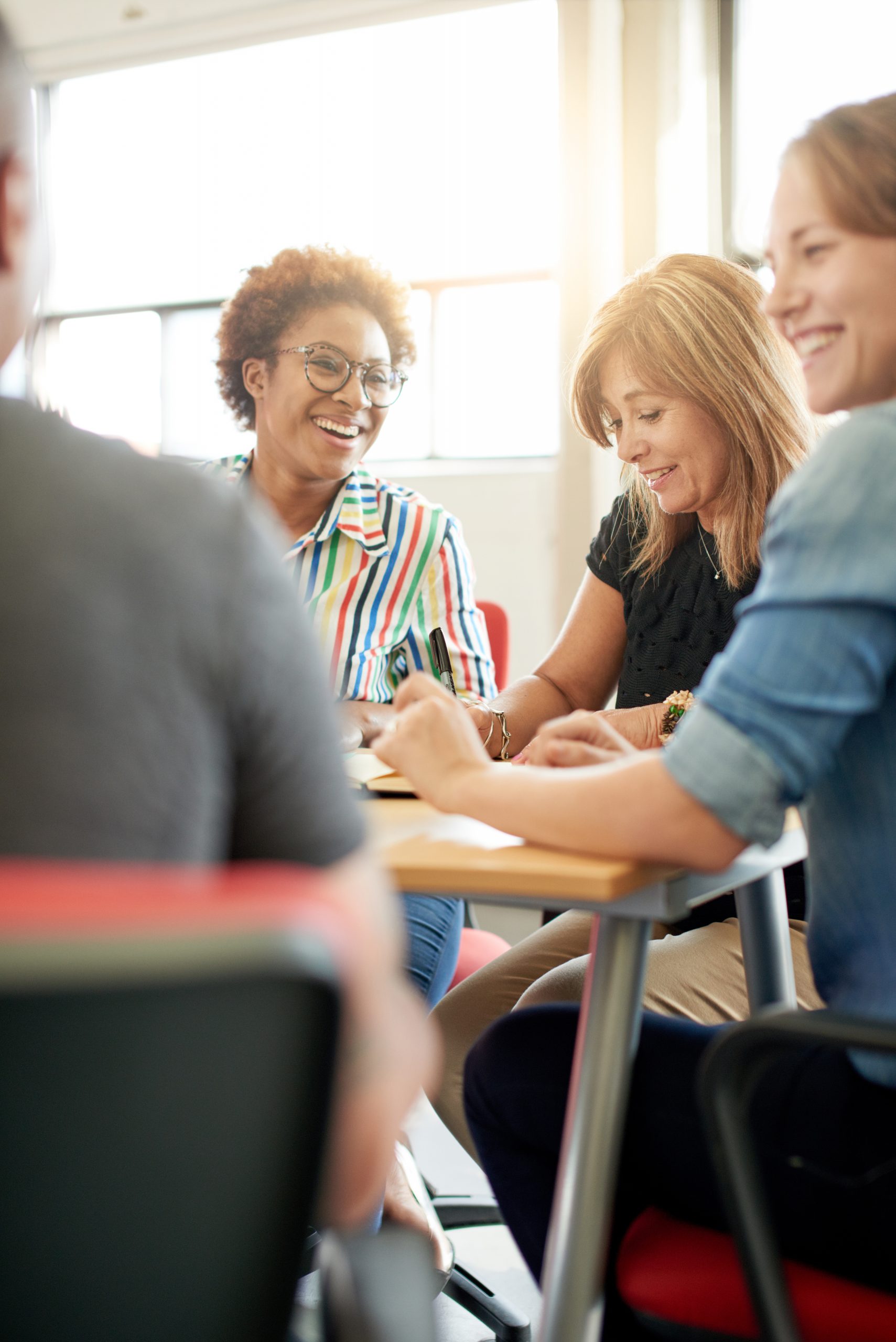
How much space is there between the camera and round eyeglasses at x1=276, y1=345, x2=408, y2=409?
7.22 ft

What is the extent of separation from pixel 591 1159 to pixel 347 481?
5.13ft

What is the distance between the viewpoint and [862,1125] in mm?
816

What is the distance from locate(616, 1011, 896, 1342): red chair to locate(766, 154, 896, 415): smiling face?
527 mm

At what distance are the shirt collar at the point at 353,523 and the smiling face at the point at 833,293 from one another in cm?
118

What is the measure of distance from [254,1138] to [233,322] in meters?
2.17

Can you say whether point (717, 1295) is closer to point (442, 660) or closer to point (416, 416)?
point (442, 660)

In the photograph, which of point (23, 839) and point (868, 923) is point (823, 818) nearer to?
point (868, 923)

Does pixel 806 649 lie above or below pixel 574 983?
above

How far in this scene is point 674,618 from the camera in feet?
5.77

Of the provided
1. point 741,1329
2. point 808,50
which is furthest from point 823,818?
point 808,50

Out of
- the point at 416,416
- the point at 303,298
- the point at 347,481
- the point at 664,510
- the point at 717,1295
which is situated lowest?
the point at 717,1295

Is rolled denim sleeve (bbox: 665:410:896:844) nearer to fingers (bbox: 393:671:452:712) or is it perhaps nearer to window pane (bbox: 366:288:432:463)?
fingers (bbox: 393:671:452:712)

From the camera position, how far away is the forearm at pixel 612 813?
0.88 meters

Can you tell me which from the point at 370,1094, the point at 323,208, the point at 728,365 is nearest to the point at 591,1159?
the point at 370,1094
